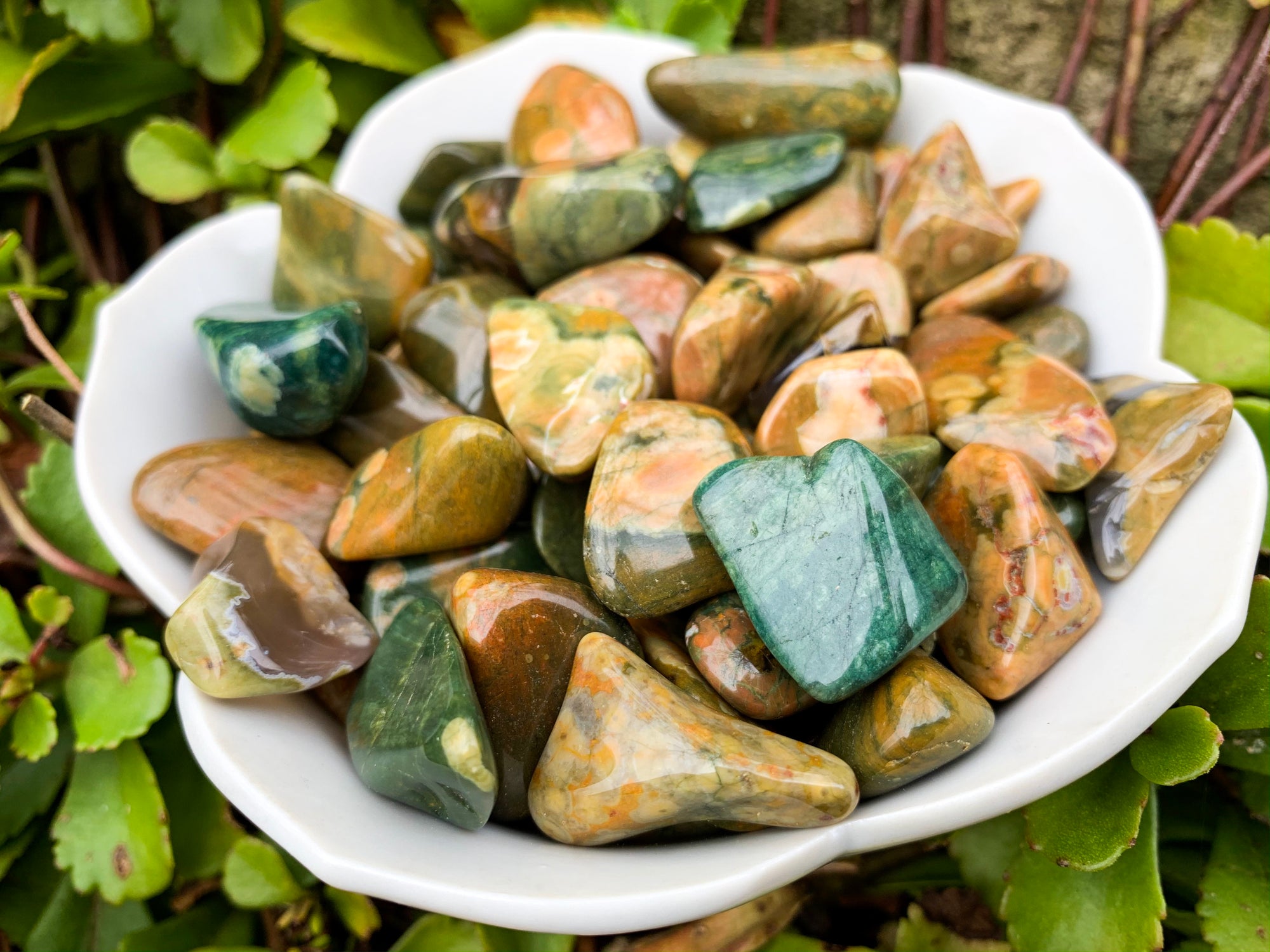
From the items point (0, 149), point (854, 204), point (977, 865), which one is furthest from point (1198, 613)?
point (0, 149)

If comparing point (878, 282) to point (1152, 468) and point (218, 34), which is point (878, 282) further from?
point (218, 34)

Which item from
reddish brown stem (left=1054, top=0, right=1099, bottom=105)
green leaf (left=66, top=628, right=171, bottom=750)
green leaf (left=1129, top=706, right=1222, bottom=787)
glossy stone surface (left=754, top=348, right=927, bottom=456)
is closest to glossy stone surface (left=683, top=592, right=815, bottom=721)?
glossy stone surface (left=754, top=348, right=927, bottom=456)

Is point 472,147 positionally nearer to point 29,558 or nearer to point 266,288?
point 266,288

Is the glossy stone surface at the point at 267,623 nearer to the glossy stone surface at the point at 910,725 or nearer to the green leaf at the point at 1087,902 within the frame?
the glossy stone surface at the point at 910,725

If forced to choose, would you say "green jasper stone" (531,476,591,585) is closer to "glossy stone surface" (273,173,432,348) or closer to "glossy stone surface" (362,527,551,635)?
"glossy stone surface" (362,527,551,635)

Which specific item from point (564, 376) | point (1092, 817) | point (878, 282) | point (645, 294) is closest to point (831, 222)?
point (878, 282)

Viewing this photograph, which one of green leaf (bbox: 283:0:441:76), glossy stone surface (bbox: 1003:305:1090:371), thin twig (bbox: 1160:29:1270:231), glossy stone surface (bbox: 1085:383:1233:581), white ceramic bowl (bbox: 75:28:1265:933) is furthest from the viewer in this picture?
green leaf (bbox: 283:0:441:76)
